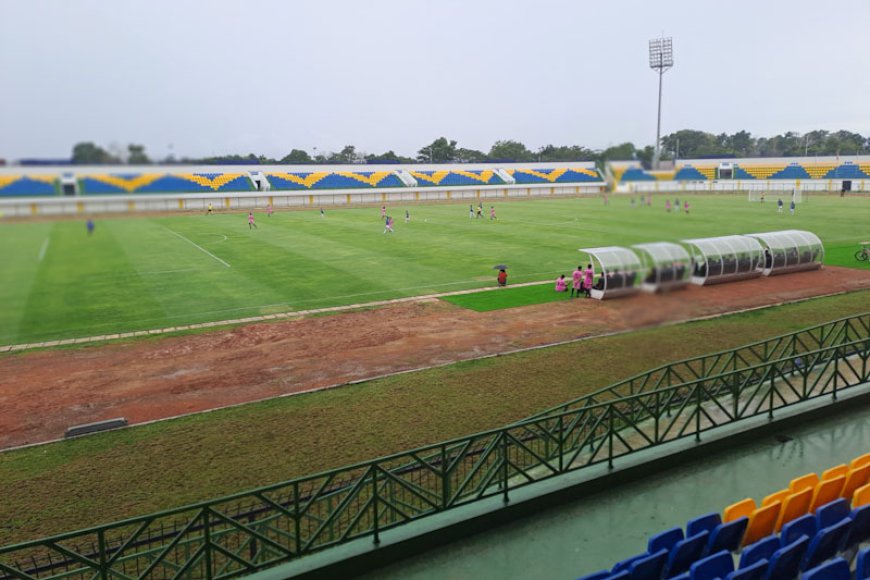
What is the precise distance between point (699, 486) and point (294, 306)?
21183 millimetres

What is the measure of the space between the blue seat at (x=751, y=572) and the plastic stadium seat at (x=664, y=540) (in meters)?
1.02

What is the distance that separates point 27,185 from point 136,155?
1066 millimetres

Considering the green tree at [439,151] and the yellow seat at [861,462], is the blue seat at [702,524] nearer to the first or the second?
the yellow seat at [861,462]

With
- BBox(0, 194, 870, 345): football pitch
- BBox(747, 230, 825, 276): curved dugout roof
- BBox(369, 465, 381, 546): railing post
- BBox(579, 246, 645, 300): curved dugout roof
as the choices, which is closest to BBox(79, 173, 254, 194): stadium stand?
BBox(0, 194, 870, 345): football pitch

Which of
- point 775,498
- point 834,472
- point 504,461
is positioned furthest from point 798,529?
point 504,461

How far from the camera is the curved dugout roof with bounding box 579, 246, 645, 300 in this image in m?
10.7

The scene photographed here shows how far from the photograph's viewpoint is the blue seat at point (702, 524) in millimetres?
8648

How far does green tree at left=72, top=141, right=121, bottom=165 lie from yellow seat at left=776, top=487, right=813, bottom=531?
31.7 ft

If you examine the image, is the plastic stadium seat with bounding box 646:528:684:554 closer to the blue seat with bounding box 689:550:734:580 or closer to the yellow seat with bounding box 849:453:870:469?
the blue seat with bounding box 689:550:734:580

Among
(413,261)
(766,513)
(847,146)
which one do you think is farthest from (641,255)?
(847,146)

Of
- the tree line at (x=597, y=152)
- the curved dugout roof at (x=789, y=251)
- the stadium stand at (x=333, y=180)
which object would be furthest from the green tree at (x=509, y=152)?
the curved dugout roof at (x=789, y=251)

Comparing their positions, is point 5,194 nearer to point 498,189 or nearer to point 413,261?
point 413,261

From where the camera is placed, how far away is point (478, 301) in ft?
96.7

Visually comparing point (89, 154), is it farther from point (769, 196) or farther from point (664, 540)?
point (769, 196)
